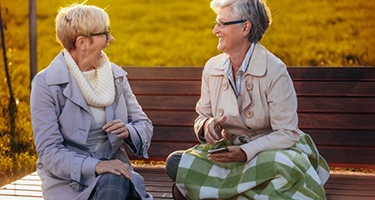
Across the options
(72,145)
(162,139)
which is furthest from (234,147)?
(162,139)

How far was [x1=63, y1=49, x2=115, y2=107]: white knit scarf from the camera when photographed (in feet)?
12.7

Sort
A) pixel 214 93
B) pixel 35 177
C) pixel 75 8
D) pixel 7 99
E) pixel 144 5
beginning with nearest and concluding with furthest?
pixel 75 8
pixel 214 93
pixel 35 177
pixel 7 99
pixel 144 5

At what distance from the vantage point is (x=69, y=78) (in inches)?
153

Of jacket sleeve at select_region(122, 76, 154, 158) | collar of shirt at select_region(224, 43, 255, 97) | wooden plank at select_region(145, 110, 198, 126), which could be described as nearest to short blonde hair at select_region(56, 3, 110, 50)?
jacket sleeve at select_region(122, 76, 154, 158)

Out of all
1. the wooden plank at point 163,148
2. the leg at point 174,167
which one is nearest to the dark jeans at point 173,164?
the leg at point 174,167

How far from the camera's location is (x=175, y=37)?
7.28 m

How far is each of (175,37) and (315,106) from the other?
2313 mm

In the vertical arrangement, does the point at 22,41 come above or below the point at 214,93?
below

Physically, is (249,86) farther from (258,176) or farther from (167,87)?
(167,87)

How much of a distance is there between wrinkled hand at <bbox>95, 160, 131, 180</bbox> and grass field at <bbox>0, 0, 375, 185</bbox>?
2672 millimetres

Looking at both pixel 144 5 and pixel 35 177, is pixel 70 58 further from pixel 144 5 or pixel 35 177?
pixel 144 5

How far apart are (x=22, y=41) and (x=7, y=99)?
52 centimetres

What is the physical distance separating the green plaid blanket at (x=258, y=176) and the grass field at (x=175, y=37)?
2.54 meters

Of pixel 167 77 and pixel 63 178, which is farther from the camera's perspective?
pixel 167 77
